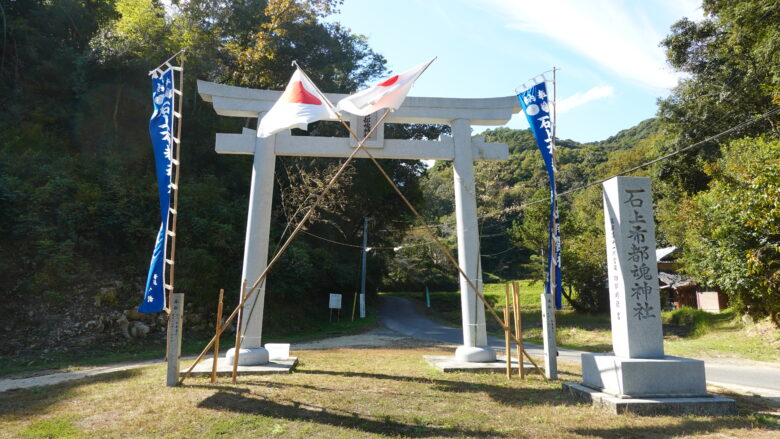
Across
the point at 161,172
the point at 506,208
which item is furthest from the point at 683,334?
the point at 161,172

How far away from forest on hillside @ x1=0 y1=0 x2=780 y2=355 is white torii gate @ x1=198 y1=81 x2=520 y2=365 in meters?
4.88

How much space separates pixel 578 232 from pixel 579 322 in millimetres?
5319

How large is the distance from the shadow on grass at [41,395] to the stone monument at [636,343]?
22.6ft

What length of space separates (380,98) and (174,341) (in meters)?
4.57

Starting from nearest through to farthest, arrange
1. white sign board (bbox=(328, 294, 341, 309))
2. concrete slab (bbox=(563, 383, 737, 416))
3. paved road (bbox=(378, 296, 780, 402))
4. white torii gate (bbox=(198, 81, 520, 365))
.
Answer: concrete slab (bbox=(563, 383, 737, 416)) < paved road (bbox=(378, 296, 780, 402)) < white torii gate (bbox=(198, 81, 520, 365)) < white sign board (bbox=(328, 294, 341, 309))

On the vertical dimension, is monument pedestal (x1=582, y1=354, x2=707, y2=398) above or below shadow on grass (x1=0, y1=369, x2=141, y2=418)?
above

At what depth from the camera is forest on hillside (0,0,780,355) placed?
12.9 meters

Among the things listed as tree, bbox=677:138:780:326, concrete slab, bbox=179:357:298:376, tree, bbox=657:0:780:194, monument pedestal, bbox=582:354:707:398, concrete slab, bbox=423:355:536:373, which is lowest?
concrete slab, bbox=423:355:536:373

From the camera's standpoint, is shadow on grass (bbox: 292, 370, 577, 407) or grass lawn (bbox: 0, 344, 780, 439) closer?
grass lawn (bbox: 0, 344, 780, 439)

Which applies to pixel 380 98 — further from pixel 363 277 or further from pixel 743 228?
pixel 363 277

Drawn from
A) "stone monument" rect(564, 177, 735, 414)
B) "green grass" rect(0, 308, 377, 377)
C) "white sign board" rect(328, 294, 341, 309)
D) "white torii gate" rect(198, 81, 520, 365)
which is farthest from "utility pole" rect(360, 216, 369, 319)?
"stone monument" rect(564, 177, 735, 414)

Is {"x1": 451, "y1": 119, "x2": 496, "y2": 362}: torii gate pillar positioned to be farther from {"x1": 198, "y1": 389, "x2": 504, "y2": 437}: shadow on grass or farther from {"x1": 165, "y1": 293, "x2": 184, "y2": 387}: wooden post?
{"x1": 165, "y1": 293, "x2": 184, "y2": 387}: wooden post

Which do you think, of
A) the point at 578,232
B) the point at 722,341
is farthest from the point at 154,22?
the point at 722,341

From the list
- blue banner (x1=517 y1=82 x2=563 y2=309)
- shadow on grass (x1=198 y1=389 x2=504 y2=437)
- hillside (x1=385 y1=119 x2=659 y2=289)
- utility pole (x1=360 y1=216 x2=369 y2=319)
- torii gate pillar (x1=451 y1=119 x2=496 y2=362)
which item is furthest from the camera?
hillside (x1=385 y1=119 x2=659 y2=289)
